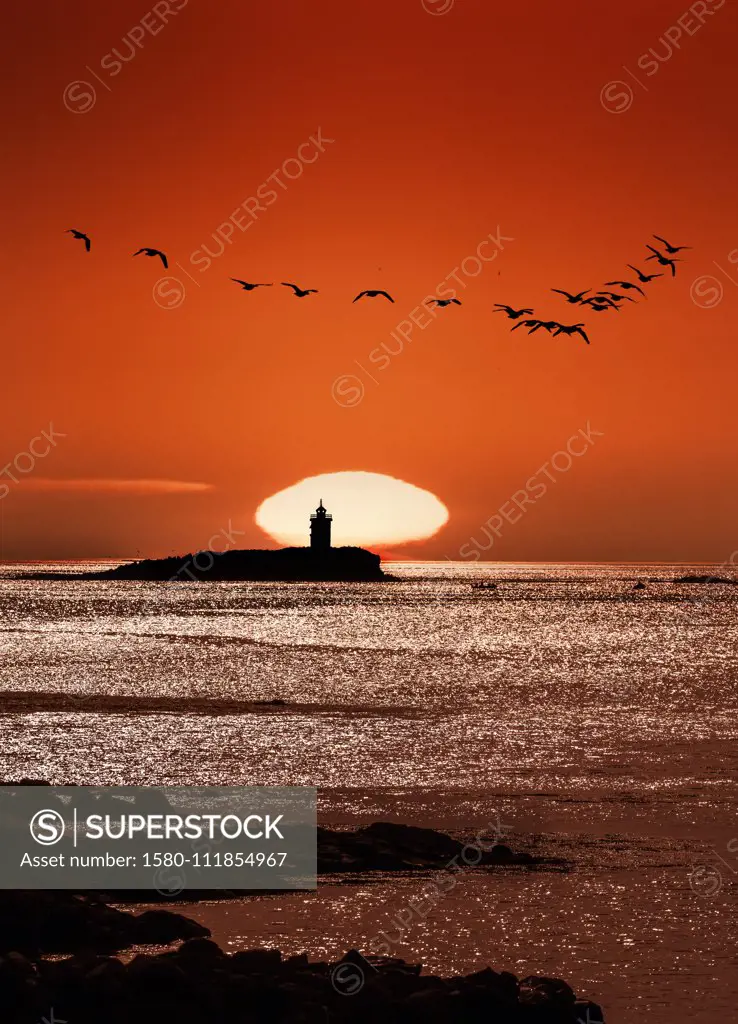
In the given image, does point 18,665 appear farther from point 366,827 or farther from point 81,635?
point 366,827

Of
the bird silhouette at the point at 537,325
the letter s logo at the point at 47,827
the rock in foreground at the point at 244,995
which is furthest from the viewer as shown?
the bird silhouette at the point at 537,325

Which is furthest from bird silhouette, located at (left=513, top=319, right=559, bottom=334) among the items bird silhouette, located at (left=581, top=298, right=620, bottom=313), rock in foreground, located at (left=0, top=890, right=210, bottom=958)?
rock in foreground, located at (left=0, top=890, right=210, bottom=958)

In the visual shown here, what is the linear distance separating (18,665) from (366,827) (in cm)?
4510

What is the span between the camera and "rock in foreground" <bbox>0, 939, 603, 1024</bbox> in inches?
482

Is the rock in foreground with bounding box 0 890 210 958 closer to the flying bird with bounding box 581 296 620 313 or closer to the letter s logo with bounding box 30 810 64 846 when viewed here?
the letter s logo with bounding box 30 810 64 846

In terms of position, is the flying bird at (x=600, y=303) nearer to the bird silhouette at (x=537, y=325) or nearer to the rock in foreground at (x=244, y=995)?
the bird silhouette at (x=537, y=325)

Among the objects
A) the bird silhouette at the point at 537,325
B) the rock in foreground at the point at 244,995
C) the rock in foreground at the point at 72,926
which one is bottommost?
the rock in foreground at the point at 244,995

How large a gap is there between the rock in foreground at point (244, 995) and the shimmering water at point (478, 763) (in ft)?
5.86

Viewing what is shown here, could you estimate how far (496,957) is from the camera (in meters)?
15.9

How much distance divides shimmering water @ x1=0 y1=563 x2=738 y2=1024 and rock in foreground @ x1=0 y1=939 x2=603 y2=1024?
1.79 m

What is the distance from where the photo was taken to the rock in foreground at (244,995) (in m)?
12.2

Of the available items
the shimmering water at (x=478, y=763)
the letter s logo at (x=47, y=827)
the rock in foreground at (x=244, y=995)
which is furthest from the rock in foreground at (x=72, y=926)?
the letter s logo at (x=47, y=827)

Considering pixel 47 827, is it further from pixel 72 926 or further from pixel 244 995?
pixel 244 995

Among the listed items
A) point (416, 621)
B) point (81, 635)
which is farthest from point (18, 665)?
point (416, 621)
